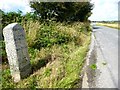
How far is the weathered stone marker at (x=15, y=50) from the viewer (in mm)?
7098

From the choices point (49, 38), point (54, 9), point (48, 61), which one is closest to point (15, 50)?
point (48, 61)

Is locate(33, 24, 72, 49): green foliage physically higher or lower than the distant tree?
lower

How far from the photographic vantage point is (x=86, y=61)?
8367 mm

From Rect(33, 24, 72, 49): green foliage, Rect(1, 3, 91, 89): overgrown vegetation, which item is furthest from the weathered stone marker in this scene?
Rect(33, 24, 72, 49): green foliage

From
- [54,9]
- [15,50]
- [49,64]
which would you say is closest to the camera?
[15,50]

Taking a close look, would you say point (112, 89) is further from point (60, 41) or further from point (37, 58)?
point (60, 41)

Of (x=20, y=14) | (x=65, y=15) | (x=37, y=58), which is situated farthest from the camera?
(x=65, y=15)

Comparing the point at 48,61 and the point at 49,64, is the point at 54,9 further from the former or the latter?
the point at 49,64

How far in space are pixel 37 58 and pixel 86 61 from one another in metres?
2.02

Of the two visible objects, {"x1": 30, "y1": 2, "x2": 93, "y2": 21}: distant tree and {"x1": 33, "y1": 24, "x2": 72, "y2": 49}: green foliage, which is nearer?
{"x1": 33, "y1": 24, "x2": 72, "y2": 49}: green foliage

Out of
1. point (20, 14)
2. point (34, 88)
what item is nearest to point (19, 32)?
point (34, 88)

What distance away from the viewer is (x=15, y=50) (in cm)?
714

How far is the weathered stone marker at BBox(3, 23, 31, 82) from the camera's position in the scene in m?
7.10

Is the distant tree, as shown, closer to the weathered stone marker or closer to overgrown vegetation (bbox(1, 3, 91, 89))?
overgrown vegetation (bbox(1, 3, 91, 89))
